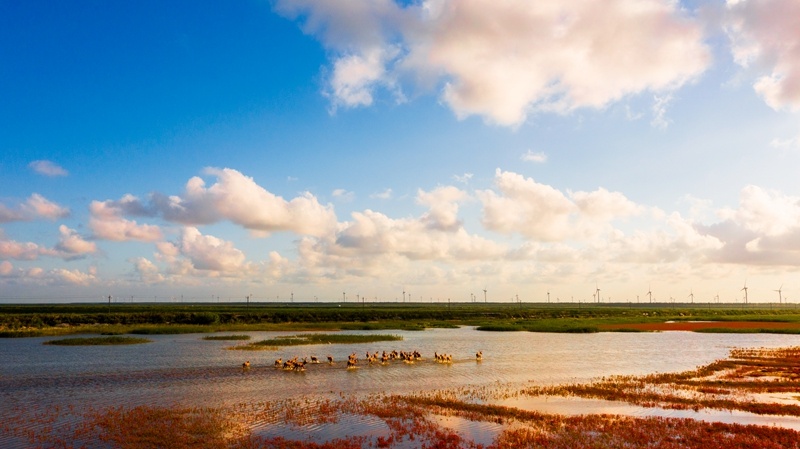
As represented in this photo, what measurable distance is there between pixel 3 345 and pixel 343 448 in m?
57.7

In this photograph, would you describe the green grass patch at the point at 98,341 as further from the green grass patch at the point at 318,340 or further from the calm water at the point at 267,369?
the green grass patch at the point at 318,340

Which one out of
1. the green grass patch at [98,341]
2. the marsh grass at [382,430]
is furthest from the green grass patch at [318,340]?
the marsh grass at [382,430]

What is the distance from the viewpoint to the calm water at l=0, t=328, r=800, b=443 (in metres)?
33.0

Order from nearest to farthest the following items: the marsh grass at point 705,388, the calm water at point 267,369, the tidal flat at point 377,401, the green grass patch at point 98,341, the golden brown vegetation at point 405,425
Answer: the golden brown vegetation at point 405,425 → the tidal flat at point 377,401 → the marsh grass at point 705,388 → the calm water at point 267,369 → the green grass patch at point 98,341

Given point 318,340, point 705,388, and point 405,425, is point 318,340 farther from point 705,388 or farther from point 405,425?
point 405,425

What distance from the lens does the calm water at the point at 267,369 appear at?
108ft

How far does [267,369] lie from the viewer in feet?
145

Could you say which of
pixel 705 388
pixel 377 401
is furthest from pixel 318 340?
pixel 705 388

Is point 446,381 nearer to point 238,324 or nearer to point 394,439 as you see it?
point 394,439

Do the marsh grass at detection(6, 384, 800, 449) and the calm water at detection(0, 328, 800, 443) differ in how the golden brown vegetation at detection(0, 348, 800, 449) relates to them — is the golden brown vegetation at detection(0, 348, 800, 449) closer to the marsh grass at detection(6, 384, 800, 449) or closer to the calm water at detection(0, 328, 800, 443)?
the marsh grass at detection(6, 384, 800, 449)

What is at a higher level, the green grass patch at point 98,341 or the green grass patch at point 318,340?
the green grass patch at point 98,341

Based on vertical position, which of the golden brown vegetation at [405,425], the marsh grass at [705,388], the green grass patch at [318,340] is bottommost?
the green grass patch at [318,340]

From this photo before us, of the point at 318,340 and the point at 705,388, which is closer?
the point at 705,388

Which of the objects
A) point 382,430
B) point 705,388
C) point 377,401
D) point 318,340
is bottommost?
point 318,340
